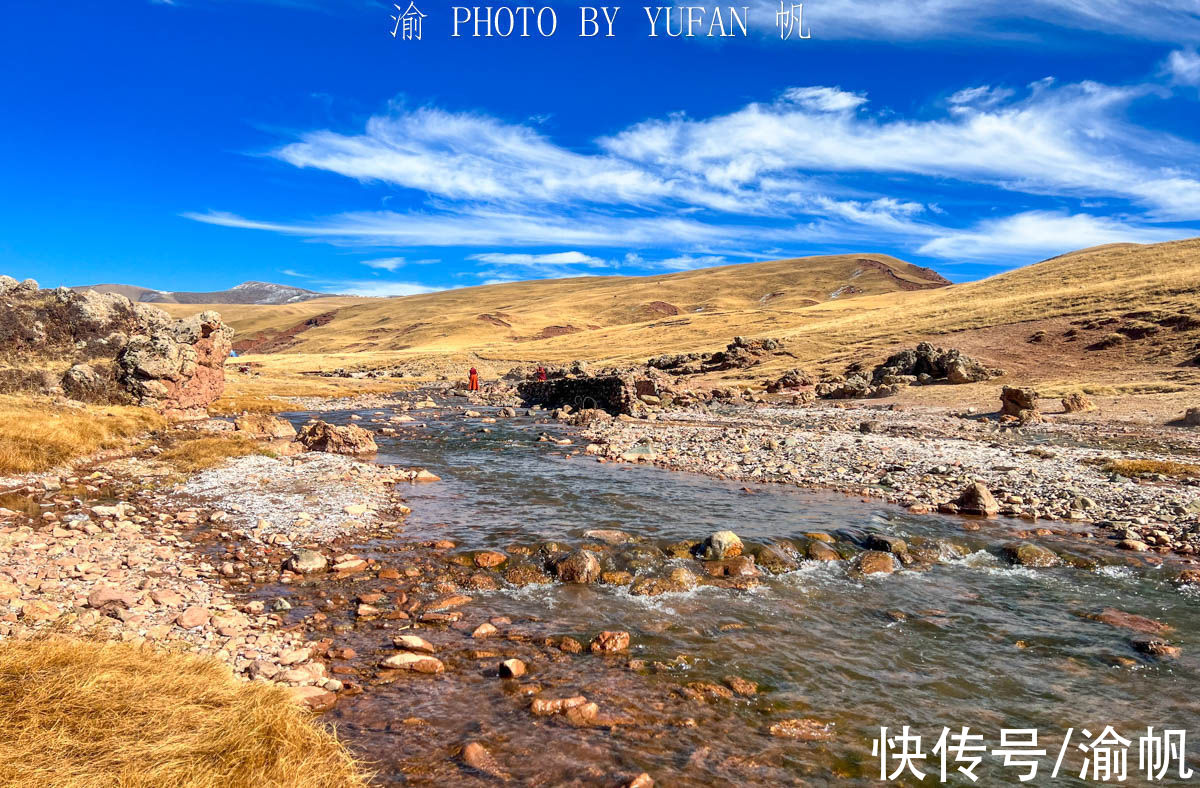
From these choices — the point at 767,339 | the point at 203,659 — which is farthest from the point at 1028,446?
the point at 767,339

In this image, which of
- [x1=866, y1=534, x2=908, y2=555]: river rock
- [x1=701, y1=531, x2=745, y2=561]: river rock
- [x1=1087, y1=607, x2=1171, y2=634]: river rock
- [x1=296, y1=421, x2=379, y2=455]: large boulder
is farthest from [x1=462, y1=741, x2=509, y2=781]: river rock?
[x1=296, y1=421, x2=379, y2=455]: large boulder

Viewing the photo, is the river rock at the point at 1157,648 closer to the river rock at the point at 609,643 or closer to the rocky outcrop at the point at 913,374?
the river rock at the point at 609,643

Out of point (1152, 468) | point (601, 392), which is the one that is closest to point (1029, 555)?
point (1152, 468)

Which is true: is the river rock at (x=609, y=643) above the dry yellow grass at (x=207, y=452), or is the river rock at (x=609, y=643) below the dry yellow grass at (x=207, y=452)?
below

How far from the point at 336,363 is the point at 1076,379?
10786cm

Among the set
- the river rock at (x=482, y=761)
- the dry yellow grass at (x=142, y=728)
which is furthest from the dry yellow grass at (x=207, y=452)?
the river rock at (x=482, y=761)

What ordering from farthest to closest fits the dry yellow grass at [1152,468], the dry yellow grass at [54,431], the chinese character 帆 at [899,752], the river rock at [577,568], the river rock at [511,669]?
the dry yellow grass at [1152,468] < the dry yellow grass at [54,431] < the river rock at [577,568] < the river rock at [511,669] < the chinese character 帆 at [899,752]

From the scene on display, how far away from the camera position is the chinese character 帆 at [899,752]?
6422 mm

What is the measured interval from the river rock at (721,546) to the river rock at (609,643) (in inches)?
168

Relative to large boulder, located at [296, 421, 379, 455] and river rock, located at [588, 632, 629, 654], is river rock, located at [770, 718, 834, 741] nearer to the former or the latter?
river rock, located at [588, 632, 629, 654]

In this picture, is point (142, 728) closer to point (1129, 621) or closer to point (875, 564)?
point (875, 564)

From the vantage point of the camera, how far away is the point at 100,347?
3047cm

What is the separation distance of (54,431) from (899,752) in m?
24.9

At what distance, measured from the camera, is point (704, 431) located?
32719 mm
